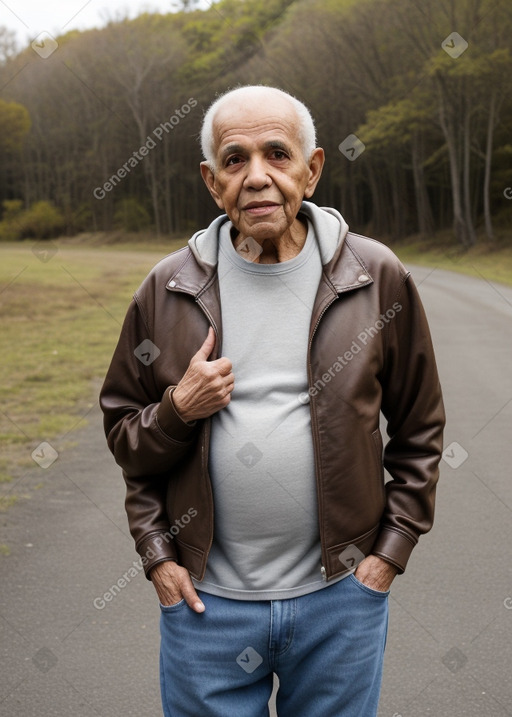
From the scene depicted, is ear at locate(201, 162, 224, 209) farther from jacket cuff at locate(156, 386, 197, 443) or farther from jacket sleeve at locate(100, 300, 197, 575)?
jacket cuff at locate(156, 386, 197, 443)

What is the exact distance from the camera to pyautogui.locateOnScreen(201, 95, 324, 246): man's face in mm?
2115

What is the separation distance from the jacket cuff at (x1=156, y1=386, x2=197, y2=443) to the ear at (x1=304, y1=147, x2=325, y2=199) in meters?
0.63

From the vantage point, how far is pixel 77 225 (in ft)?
219

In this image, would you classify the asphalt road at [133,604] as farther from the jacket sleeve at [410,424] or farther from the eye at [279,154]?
the eye at [279,154]

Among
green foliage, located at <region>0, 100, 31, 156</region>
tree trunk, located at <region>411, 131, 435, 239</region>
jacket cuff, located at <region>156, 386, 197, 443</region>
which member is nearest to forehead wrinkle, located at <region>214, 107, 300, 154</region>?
jacket cuff, located at <region>156, 386, 197, 443</region>

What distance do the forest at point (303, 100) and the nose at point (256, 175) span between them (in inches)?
1097

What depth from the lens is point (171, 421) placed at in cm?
208

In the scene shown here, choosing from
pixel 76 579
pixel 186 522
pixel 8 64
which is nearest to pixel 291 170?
pixel 186 522

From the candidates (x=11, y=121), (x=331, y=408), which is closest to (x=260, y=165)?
(x=331, y=408)

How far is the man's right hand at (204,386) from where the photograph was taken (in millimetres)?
2035

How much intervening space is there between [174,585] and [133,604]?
2.38m

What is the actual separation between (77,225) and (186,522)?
A: 6687 cm

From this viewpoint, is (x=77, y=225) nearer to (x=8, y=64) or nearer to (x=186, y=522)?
(x=8, y=64)

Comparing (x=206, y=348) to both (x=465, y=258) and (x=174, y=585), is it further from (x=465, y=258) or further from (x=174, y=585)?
(x=465, y=258)
